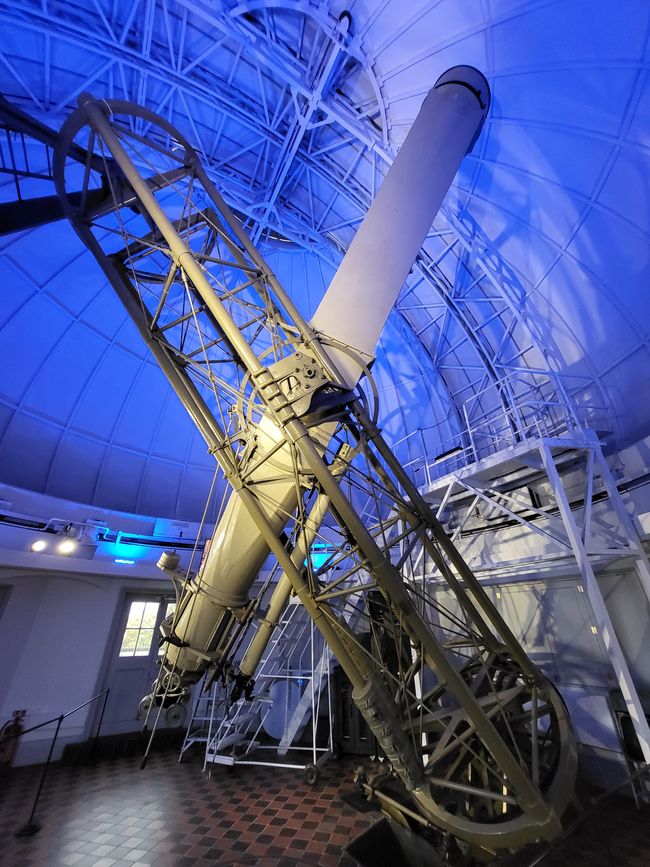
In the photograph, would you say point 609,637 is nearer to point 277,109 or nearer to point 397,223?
point 397,223

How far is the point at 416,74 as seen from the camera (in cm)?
720

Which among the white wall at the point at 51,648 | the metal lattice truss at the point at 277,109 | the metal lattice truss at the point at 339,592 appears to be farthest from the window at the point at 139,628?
the metal lattice truss at the point at 277,109

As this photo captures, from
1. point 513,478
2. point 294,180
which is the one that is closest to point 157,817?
point 513,478

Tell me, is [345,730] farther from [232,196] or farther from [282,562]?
[232,196]

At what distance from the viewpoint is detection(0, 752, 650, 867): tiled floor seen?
17.0ft

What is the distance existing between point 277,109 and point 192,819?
14.7 metres

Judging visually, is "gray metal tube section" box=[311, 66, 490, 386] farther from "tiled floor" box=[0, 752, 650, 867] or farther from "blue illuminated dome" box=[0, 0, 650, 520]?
"tiled floor" box=[0, 752, 650, 867]

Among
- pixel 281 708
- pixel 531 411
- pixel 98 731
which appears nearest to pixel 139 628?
pixel 98 731

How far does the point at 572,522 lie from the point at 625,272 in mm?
4722

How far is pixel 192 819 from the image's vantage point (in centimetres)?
629

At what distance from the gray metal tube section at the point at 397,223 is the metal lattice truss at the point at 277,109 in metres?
2.68

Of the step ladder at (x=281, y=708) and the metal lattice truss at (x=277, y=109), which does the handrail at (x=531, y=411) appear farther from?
the step ladder at (x=281, y=708)

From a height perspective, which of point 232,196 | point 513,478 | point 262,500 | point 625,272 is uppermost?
point 232,196

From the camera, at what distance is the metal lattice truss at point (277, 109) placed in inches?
294
